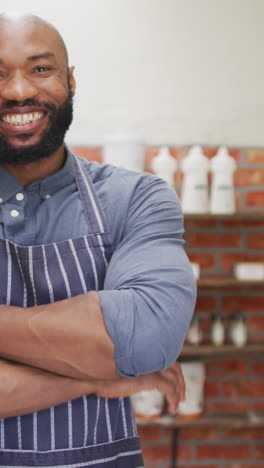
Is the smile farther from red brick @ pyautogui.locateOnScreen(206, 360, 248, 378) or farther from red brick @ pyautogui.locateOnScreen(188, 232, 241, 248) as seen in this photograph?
red brick @ pyautogui.locateOnScreen(206, 360, 248, 378)

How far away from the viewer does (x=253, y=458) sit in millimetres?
3029

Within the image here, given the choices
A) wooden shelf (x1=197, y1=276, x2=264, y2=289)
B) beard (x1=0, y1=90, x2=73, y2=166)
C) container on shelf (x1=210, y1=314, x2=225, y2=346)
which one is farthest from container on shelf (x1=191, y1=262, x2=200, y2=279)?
beard (x1=0, y1=90, x2=73, y2=166)

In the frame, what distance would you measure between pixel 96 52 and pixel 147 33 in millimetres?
299

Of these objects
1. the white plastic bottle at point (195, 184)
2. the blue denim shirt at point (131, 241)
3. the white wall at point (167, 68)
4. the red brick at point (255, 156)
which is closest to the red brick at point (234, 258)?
the white plastic bottle at point (195, 184)

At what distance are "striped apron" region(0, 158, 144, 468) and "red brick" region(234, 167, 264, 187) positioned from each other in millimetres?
1971

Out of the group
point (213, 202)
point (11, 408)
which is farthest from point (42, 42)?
point (213, 202)

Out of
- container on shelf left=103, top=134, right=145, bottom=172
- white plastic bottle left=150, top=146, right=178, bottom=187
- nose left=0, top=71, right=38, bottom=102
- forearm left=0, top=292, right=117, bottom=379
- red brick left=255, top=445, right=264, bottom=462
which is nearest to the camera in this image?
forearm left=0, top=292, right=117, bottom=379

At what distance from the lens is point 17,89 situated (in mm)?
1030

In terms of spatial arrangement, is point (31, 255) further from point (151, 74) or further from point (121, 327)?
point (151, 74)

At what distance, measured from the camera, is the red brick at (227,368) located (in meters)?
2.98

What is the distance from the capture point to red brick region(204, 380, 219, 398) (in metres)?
2.99

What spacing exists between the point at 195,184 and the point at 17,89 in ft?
5.82

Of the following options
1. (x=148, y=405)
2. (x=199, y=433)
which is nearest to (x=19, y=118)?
(x=148, y=405)

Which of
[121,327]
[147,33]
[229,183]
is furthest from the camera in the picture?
[147,33]
